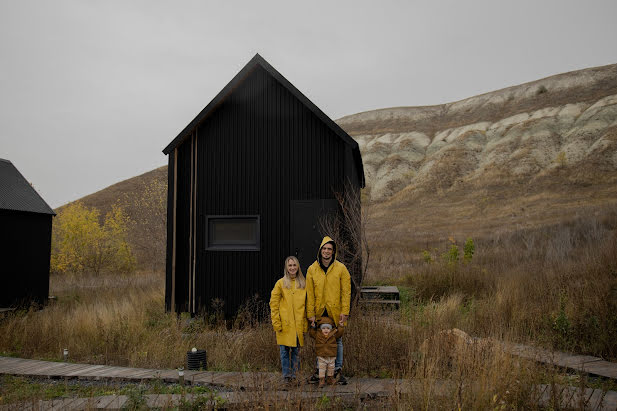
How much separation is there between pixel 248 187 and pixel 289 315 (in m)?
5.71

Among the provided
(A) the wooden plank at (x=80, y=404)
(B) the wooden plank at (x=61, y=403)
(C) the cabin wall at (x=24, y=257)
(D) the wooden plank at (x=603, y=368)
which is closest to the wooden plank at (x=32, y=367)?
(B) the wooden plank at (x=61, y=403)

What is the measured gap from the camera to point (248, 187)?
11055mm

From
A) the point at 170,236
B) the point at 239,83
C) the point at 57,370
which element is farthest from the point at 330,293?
the point at 239,83

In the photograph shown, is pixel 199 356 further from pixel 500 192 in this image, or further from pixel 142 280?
pixel 500 192

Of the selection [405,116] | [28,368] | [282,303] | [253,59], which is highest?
[405,116]

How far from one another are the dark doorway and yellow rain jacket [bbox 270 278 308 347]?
15.1 feet

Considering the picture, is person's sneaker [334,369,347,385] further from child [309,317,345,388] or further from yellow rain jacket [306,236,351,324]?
yellow rain jacket [306,236,351,324]

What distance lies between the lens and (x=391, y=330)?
22.4 ft

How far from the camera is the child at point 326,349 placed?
5.48 m

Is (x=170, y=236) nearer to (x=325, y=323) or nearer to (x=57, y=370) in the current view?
(x=57, y=370)

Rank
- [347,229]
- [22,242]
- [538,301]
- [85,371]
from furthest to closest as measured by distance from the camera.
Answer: [22,242], [347,229], [538,301], [85,371]

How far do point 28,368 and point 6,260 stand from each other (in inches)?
311

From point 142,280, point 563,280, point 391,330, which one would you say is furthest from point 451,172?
point 391,330

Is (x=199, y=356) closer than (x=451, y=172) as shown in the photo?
Yes
